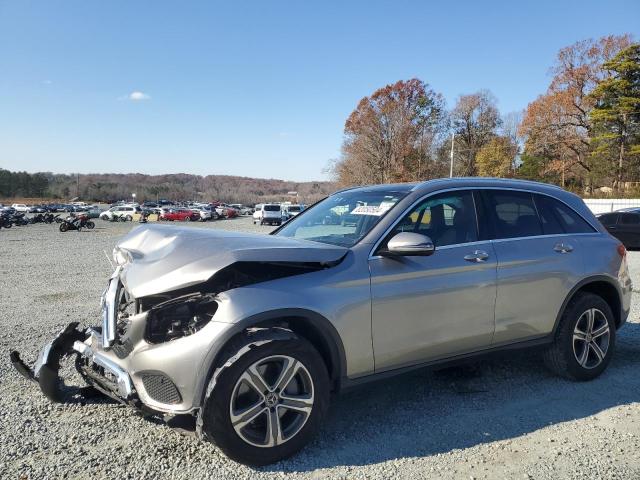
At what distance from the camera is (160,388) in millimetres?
2818

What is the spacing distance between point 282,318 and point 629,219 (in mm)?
17319

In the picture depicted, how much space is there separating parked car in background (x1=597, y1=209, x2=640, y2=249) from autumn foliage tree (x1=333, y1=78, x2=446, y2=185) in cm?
4065

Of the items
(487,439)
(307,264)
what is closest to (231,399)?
(307,264)

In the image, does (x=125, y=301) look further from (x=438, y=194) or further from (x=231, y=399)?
(x=438, y=194)

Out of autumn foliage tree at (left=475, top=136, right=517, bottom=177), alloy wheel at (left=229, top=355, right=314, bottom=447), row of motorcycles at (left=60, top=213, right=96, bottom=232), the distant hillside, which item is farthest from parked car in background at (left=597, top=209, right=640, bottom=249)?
the distant hillside

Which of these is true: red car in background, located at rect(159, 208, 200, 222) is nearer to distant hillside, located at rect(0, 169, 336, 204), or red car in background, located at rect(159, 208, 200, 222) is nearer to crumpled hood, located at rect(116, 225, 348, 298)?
distant hillside, located at rect(0, 169, 336, 204)

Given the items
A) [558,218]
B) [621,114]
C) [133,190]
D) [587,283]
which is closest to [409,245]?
[558,218]

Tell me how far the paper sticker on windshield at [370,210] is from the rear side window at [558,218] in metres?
1.59

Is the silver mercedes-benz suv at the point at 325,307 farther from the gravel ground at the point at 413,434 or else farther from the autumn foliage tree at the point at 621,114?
the autumn foliage tree at the point at 621,114

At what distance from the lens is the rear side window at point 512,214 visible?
4047mm

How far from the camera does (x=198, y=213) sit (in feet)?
182

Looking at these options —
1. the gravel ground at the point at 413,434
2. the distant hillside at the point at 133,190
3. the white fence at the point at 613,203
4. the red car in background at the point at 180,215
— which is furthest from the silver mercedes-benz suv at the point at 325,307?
the distant hillside at the point at 133,190

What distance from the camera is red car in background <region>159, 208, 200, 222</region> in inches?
2114

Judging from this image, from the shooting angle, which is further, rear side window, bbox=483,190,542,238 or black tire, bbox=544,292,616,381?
black tire, bbox=544,292,616,381
